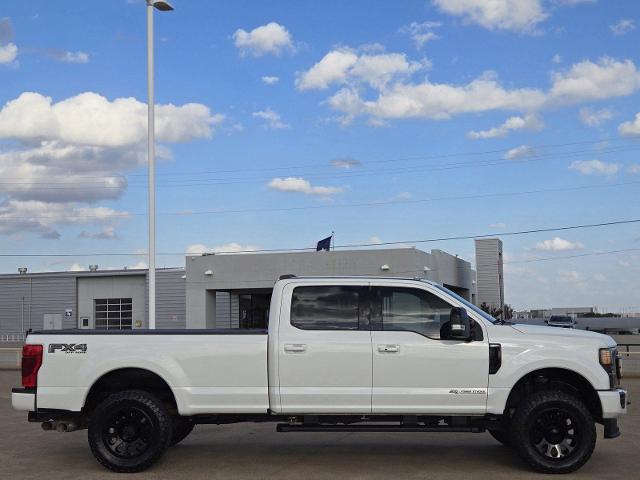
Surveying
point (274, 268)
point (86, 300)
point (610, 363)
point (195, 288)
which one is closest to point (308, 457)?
point (610, 363)

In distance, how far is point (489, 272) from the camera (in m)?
68.7

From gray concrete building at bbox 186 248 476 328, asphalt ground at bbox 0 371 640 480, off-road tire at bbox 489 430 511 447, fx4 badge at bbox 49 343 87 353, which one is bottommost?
asphalt ground at bbox 0 371 640 480

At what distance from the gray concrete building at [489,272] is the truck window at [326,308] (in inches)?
2400

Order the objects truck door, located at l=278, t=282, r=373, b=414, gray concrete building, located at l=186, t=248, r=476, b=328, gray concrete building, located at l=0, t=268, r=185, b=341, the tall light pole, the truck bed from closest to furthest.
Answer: truck door, located at l=278, t=282, r=373, b=414
the truck bed
the tall light pole
gray concrete building, located at l=186, t=248, r=476, b=328
gray concrete building, located at l=0, t=268, r=185, b=341

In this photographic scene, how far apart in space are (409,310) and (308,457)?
2256 millimetres

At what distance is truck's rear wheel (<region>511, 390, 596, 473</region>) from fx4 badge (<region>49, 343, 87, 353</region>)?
4.76 meters

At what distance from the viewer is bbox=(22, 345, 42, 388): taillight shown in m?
8.75

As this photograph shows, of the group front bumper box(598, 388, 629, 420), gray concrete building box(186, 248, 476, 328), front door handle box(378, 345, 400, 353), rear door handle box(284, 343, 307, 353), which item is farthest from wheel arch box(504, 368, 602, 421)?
gray concrete building box(186, 248, 476, 328)

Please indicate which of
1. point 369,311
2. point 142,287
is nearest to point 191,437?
point 369,311

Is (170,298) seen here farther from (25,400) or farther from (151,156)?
(25,400)

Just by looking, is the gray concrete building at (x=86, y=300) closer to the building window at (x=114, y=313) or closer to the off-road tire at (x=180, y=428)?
the building window at (x=114, y=313)

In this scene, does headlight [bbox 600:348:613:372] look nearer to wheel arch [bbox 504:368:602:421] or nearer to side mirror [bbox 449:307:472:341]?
wheel arch [bbox 504:368:602:421]

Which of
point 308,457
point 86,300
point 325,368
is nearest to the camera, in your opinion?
point 325,368

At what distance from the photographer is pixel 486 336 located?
28.1 feet
